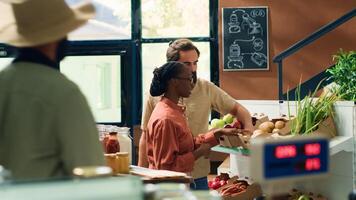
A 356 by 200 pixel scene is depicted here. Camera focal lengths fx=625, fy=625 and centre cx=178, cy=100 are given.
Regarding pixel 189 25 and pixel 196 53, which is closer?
pixel 196 53

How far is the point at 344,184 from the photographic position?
3.67 meters

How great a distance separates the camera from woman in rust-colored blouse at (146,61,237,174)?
3.50 m

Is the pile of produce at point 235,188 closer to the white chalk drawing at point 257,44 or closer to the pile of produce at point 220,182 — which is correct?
the pile of produce at point 220,182

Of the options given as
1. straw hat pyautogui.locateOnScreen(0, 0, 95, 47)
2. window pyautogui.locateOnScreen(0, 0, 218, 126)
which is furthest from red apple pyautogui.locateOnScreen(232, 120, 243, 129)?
window pyautogui.locateOnScreen(0, 0, 218, 126)

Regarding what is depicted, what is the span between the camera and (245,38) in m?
7.41

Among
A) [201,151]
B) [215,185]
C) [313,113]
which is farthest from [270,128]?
[215,185]

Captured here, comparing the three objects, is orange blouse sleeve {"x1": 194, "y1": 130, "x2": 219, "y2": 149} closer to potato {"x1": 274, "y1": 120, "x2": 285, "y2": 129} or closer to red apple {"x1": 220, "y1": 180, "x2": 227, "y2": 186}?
potato {"x1": 274, "y1": 120, "x2": 285, "y2": 129}

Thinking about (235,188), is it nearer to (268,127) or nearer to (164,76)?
(268,127)

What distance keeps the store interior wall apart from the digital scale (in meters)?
6.38

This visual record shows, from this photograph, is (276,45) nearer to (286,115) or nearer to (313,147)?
(286,115)

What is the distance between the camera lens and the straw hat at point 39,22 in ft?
5.98

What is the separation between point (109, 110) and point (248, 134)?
151 inches

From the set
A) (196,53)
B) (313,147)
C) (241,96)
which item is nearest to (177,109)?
(196,53)

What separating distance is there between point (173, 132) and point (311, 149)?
2547 millimetres
